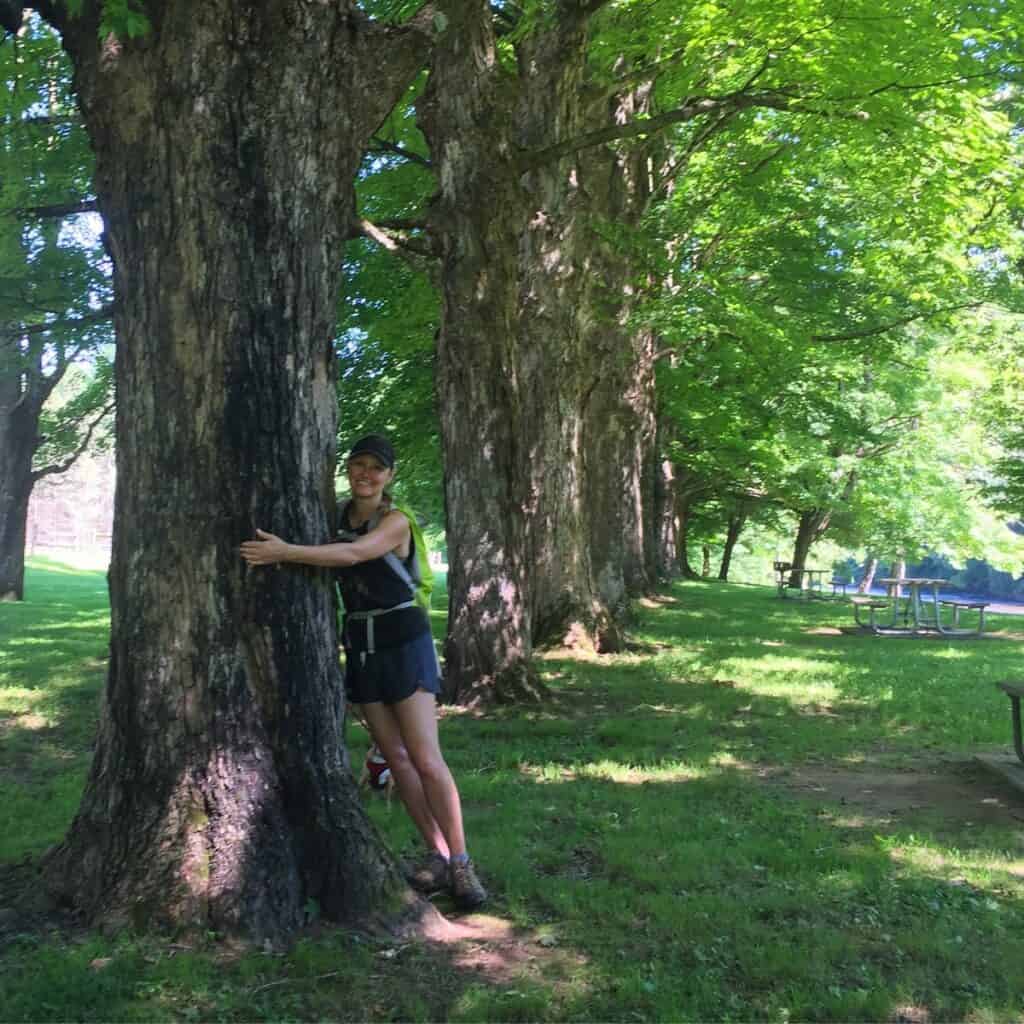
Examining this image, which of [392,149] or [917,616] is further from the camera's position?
[917,616]

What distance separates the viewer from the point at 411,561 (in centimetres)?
474

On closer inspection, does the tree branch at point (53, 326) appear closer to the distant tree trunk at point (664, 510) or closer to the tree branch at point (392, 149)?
the tree branch at point (392, 149)

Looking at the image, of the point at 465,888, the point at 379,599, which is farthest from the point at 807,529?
the point at 379,599

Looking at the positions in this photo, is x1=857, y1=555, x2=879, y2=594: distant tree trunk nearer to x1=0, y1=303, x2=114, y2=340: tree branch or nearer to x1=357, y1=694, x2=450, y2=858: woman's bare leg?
x1=0, y1=303, x2=114, y2=340: tree branch

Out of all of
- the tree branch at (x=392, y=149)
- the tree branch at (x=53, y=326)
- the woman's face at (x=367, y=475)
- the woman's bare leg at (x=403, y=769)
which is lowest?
the woman's bare leg at (x=403, y=769)

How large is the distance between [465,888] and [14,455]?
2239 cm

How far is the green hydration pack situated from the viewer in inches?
183

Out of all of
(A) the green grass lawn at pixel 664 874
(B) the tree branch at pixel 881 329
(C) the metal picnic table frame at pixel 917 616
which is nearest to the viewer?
(A) the green grass lawn at pixel 664 874

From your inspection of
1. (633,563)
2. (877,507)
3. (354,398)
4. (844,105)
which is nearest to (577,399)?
(844,105)

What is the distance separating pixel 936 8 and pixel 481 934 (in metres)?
9.78

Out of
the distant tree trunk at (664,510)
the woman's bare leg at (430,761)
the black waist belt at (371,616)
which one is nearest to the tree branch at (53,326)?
the black waist belt at (371,616)

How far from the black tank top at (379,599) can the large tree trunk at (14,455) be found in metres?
21.8

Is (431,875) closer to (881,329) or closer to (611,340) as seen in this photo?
(611,340)

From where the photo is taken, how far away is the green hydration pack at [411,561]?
183 inches
